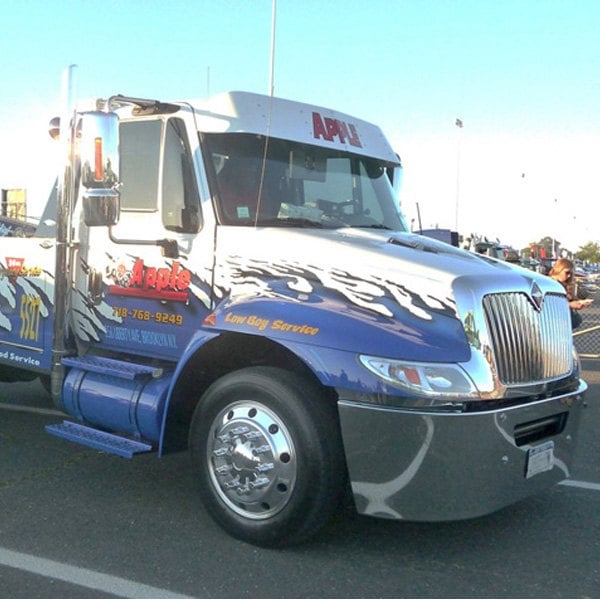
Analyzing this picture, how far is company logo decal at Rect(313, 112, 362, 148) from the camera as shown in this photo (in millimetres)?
5098

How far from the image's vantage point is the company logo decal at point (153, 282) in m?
4.68

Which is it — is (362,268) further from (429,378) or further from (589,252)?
(589,252)

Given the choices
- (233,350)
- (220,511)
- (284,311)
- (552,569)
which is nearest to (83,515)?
(220,511)

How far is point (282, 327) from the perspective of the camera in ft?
13.0

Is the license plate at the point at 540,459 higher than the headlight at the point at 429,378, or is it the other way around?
the headlight at the point at 429,378

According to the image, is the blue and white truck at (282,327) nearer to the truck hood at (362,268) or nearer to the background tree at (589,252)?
the truck hood at (362,268)

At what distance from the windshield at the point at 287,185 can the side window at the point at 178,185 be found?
0.49 feet

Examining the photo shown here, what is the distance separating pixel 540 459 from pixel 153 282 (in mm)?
2469

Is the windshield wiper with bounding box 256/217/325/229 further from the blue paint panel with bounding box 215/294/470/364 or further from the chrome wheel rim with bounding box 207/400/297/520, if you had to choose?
the chrome wheel rim with bounding box 207/400/297/520

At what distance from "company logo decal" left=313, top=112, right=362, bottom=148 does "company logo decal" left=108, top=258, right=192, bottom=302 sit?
1.28 metres

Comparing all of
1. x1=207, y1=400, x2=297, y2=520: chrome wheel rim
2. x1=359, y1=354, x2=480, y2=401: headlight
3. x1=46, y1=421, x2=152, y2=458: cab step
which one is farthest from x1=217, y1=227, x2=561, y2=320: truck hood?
x1=46, y1=421, x2=152, y2=458: cab step

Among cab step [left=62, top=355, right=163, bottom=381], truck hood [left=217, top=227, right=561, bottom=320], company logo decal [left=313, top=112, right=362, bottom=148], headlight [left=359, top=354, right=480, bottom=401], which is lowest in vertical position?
cab step [left=62, top=355, right=163, bottom=381]

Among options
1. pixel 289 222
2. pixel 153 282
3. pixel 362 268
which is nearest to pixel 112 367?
pixel 153 282

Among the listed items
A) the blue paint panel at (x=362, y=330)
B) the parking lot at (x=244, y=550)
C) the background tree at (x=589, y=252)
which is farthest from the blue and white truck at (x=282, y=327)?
the background tree at (x=589, y=252)
